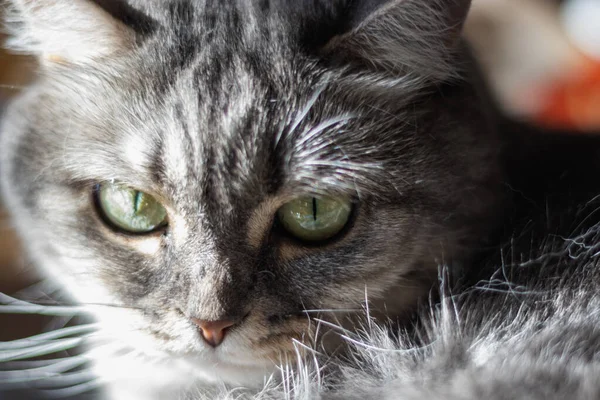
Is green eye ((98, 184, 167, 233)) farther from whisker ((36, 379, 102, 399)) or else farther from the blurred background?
the blurred background

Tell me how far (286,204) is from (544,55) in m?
1.13

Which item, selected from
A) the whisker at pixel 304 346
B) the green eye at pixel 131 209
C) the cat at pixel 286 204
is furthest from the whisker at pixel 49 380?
the whisker at pixel 304 346

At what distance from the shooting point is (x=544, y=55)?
165 cm

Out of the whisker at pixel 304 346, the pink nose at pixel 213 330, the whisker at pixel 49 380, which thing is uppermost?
the pink nose at pixel 213 330

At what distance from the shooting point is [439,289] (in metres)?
0.93

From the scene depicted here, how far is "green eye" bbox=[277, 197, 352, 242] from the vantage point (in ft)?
2.79

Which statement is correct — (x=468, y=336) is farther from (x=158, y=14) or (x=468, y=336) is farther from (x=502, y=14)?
(x=502, y=14)

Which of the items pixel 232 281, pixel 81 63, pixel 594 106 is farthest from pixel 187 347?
pixel 594 106

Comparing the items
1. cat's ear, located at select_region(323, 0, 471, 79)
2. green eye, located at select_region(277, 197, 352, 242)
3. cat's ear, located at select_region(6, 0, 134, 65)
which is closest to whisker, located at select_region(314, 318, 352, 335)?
green eye, located at select_region(277, 197, 352, 242)

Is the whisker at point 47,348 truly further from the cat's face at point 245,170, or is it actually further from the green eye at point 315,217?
the green eye at point 315,217

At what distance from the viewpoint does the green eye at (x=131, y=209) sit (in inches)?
34.3

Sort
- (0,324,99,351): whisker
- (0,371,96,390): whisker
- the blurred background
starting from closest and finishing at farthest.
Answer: (0,324,99,351): whisker
(0,371,96,390): whisker
the blurred background

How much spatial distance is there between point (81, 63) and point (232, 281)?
437mm

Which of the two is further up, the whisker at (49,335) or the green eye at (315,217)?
the green eye at (315,217)
